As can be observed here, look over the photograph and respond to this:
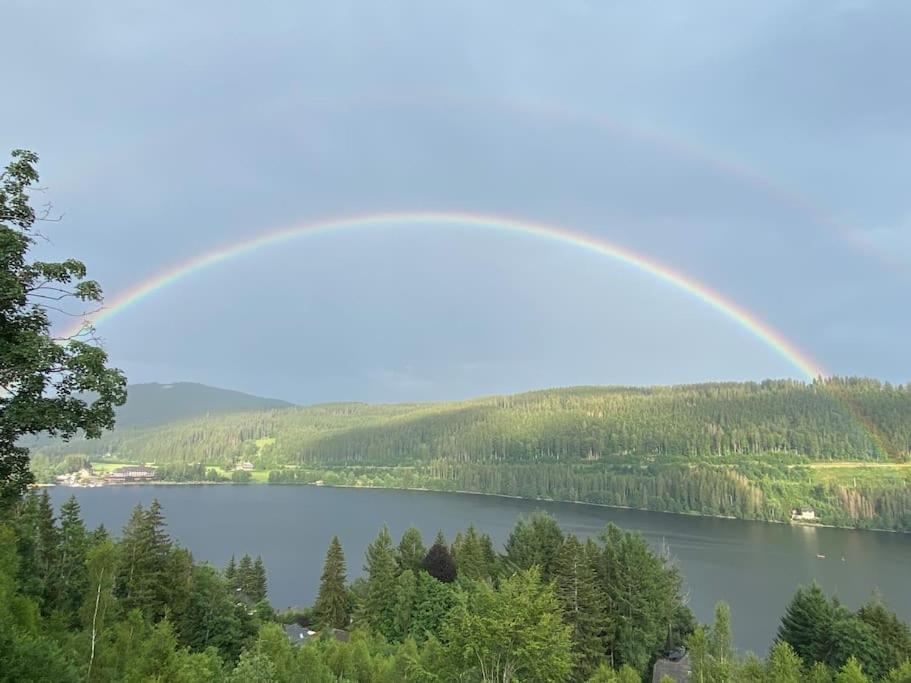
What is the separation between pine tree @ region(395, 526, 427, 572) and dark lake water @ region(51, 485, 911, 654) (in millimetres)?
19735

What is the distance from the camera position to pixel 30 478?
11.5 m

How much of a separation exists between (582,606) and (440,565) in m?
14.9

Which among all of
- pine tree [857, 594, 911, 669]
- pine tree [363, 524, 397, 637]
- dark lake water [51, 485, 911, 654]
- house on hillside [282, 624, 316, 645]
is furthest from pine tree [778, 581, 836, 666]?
house on hillside [282, 624, 316, 645]

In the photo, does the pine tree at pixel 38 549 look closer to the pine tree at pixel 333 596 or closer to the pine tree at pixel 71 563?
the pine tree at pixel 71 563

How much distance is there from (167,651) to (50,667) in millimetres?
6684

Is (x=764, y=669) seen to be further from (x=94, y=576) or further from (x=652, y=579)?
(x=94, y=576)

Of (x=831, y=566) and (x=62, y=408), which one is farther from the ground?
(x=62, y=408)

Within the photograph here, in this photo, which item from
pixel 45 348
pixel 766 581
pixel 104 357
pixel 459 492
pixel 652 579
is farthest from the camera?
pixel 459 492

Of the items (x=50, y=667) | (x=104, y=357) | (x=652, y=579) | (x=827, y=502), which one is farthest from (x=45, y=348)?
(x=827, y=502)

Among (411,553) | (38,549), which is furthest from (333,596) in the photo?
(38,549)

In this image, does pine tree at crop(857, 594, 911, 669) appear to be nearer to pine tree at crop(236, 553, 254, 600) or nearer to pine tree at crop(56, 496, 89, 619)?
pine tree at crop(56, 496, 89, 619)

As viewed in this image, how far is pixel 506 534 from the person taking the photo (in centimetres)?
10012

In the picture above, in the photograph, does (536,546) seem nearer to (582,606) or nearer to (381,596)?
(582,606)

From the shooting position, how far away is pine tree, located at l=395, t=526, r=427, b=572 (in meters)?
49.6
